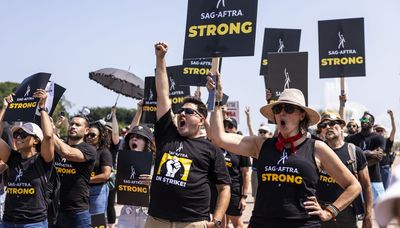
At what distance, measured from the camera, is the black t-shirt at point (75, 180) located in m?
6.89

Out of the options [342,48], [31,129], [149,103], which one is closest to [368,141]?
[342,48]

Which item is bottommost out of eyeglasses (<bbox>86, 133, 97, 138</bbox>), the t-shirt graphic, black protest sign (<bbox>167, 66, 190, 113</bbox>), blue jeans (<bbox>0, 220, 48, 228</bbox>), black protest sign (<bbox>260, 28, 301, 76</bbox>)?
blue jeans (<bbox>0, 220, 48, 228</bbox>)

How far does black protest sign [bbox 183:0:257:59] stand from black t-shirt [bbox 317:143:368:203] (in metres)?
1.40

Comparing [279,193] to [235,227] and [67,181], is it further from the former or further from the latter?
[235,227]

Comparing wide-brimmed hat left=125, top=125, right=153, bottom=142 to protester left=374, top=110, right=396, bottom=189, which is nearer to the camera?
wide-brimmed hat left=125, top=125, right=153, bottom=142

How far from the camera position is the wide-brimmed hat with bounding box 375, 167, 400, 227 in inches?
56.4

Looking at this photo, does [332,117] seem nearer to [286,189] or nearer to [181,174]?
[181,174]

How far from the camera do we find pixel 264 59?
10031mm

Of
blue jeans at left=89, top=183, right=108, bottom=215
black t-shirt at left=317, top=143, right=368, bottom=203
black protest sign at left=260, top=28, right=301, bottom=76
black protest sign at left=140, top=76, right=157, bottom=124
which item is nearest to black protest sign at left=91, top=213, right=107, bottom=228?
blue jeans at left=89, top=183, right=108, bottom=215

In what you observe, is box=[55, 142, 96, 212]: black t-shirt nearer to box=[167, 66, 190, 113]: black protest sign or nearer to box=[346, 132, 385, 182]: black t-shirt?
box=[167, 66, 190, 113]: black protest sign

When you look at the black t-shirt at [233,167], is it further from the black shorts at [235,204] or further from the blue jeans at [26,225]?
the blue jeans at [26,225]

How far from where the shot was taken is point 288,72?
631 centimetres

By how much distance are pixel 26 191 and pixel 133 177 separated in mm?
1663

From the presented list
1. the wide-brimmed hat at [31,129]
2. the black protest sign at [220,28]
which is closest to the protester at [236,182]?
the black protest sign at [220,28]
